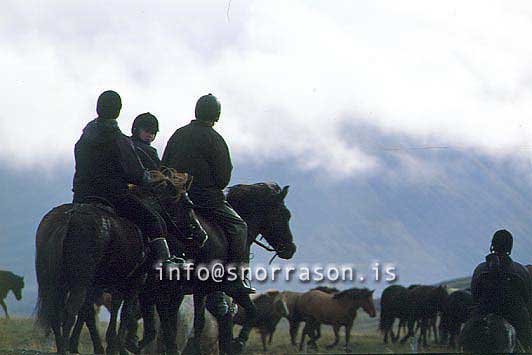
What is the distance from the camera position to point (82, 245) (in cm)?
1172

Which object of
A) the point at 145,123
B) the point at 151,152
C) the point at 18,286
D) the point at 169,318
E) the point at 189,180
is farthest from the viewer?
the point at 18,286

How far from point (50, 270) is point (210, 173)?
2.88 m

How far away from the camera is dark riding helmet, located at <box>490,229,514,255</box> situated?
15445 millimetres

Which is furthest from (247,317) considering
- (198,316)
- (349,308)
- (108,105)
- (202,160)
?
(349,308)

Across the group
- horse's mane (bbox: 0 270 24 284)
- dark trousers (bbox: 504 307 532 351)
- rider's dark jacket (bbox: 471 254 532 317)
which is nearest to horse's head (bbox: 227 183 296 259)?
rider's dark jacket (bbox: 471 254 532 317)

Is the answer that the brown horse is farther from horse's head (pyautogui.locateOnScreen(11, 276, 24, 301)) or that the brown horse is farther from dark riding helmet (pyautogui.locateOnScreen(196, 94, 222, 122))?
dark riding helmet (pyautogui.locateOnScreen(196, 94, 222, 122))

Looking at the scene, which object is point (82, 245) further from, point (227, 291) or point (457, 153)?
point (457, 153)

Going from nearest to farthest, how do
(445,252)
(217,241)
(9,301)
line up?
1. (217,241)
2. (9,301)
3. (445,252)

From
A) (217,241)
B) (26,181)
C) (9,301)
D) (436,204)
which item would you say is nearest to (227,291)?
(217,241)

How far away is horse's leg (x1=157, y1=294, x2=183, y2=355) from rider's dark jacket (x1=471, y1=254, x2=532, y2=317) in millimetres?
4652

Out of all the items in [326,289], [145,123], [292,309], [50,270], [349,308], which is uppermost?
[326,289]

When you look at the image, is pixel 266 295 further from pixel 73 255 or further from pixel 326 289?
pixel 73 255

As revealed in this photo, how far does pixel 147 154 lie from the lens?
13.2 metres

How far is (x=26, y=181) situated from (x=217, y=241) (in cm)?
4274
